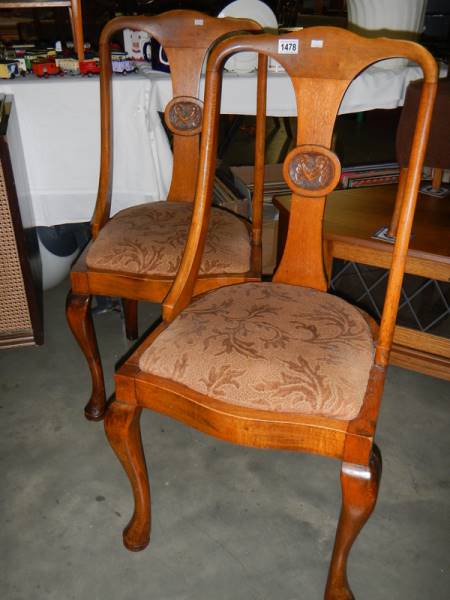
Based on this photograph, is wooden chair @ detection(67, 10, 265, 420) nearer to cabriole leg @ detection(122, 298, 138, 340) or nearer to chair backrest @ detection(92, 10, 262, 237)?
chair backrest @ detection(92, 10, 262, 237)

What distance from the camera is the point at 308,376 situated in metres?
0.83

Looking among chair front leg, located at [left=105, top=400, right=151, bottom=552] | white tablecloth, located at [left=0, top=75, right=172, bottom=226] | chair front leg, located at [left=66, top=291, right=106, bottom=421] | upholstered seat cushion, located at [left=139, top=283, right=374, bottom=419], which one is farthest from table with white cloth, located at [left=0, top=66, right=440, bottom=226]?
chair front leg, located at [left=105, top=400, right=151, bottom=552]

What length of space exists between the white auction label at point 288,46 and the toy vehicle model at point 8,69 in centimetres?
97

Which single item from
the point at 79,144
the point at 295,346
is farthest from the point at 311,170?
the point at 79,144

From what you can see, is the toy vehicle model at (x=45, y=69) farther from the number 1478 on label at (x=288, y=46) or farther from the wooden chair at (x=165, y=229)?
the number 1478 on label at (x=288, y=46)

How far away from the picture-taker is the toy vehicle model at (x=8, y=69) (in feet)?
5.05

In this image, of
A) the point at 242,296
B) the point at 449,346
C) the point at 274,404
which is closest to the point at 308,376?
the point at 274,404

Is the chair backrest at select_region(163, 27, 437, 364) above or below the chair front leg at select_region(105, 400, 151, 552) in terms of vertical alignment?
above

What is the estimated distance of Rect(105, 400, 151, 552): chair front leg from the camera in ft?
3.05

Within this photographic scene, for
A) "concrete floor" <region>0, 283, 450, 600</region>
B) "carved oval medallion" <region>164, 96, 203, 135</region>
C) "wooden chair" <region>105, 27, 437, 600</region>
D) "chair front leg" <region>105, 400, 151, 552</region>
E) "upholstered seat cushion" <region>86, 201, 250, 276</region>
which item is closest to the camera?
"wooden chair" <region>105, 27, 437, 600</region>

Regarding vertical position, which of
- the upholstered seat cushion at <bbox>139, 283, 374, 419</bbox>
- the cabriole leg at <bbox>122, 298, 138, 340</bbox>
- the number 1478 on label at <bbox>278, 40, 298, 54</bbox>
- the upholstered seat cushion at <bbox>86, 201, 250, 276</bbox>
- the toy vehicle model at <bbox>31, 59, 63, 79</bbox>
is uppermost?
the number 1478 on label at <bbox>278, 40, 298, 54</bbox>

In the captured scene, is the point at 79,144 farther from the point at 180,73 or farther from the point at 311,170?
the point at 311,170

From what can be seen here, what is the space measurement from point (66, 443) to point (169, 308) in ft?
1.87

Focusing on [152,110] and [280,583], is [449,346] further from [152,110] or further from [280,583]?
[152,110]
